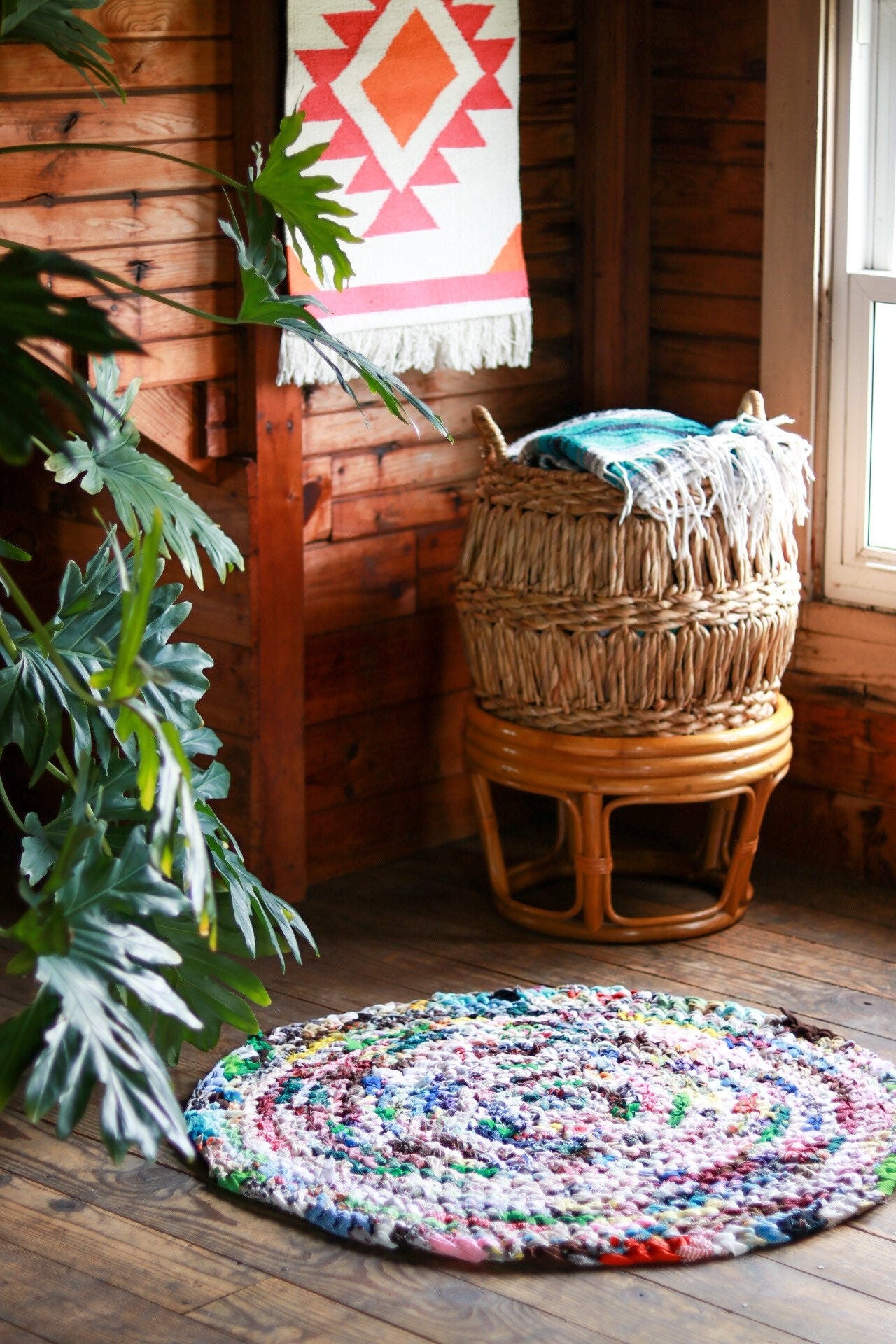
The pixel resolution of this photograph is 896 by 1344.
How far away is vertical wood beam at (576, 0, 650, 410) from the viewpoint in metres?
3.08

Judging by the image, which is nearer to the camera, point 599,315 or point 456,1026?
point 456,1026

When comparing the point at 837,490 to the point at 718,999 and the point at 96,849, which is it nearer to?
the point at 718,999

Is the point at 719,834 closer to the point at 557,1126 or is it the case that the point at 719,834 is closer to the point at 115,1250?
the point at 557,1126

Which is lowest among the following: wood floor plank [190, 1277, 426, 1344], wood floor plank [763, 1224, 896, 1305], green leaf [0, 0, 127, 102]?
wood floor plank [190, 1277, 426, 1344]

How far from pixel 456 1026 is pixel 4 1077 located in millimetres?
1056

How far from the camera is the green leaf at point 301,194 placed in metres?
1.99

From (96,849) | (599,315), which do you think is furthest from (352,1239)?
(599,315)

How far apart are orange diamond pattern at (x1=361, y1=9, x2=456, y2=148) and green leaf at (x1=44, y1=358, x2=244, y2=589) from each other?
2.74 feet

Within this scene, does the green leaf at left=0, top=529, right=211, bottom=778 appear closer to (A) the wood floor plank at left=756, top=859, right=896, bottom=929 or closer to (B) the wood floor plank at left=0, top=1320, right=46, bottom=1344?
(B) the wood floor plank at left=0, top=1320, right=46, bottom=1344

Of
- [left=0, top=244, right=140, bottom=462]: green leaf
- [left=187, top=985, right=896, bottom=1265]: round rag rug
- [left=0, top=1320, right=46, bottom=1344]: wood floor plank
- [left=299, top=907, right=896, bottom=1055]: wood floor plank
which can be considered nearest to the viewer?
[left=0, top=244, right=140, bottom=462]: green leaf

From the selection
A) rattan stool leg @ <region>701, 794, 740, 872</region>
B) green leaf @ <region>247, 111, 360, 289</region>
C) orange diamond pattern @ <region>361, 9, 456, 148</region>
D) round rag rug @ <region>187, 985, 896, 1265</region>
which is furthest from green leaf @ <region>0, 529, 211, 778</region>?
rattan stool leg @ <region>701, 794, 740, 872</region>

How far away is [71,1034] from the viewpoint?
54.6 inches

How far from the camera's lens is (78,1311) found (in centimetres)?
184

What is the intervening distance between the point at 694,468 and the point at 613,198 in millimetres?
742
